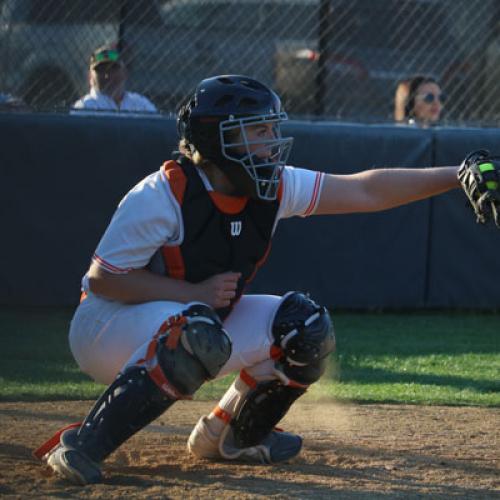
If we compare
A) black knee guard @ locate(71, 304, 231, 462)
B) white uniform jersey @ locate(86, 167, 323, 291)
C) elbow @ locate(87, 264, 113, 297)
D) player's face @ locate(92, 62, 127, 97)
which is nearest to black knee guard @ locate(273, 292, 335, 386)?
black knee guard @ locate(71, 304, 231, 462)

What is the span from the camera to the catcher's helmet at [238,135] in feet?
11.9

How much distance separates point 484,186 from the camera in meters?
3.60

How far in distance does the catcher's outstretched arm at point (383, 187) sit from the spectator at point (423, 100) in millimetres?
→ 4272

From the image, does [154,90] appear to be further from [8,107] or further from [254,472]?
[254,472]

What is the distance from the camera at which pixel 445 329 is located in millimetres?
Answer: 7184

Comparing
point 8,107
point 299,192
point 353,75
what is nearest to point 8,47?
point 8,107

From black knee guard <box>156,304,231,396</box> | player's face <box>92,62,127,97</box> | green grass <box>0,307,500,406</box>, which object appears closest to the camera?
black knee guard <box>156,304,231,396</box>

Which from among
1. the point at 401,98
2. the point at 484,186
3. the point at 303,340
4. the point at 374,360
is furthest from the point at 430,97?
the point at 303,340

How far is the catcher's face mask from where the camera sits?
11.9 ft

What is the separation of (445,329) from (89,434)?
4.24 m

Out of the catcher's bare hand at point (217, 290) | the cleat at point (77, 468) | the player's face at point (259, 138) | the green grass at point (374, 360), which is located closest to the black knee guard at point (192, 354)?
the catcher's bare hand at point (217, 290)

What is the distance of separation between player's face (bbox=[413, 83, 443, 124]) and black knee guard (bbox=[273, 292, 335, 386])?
465 centimetres

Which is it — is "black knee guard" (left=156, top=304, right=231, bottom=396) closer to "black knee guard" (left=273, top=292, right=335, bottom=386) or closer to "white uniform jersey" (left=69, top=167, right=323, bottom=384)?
"white uniform jersey" (left=69, top=167, right=323, bottom=384)

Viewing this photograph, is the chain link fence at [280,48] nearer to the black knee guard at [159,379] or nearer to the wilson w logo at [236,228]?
the wilson w logo at [236,228]
